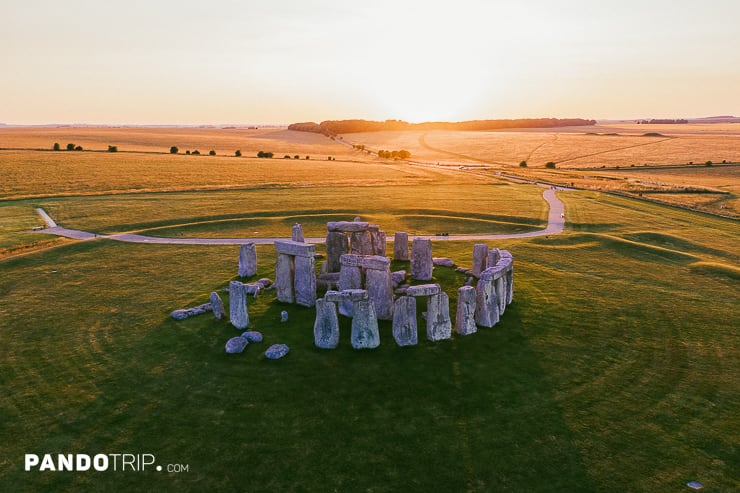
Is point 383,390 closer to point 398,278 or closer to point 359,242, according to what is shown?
point 398,278

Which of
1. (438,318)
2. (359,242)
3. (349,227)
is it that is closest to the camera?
(438,318)

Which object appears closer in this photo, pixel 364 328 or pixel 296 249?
pixel 364 328

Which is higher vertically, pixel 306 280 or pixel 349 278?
pixel 349 278

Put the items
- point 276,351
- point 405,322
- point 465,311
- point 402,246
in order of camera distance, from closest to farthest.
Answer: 1. point 276,351
2. point 405,322
3. point 465,311
4. point 402,246

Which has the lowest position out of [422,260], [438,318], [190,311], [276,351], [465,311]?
[276,351]

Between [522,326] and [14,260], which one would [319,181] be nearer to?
[14,260]

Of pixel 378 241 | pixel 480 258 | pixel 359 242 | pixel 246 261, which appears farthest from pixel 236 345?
pixel 480 258
